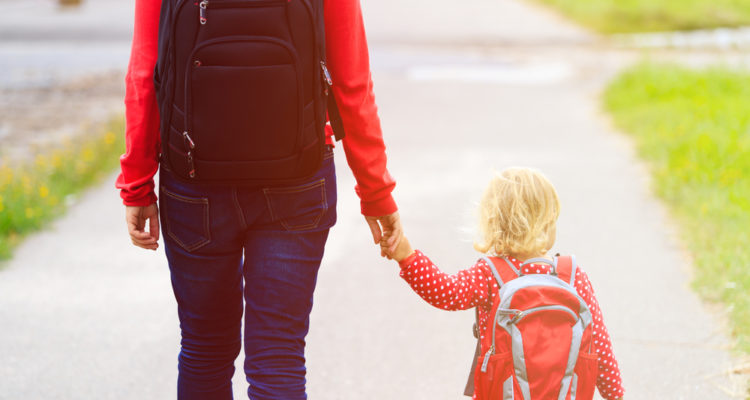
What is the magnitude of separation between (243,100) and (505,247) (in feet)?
2.94

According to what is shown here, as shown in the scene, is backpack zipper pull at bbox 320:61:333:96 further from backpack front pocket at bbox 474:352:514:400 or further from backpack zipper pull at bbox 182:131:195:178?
backpack front pocket at bbox 474:352:514:400

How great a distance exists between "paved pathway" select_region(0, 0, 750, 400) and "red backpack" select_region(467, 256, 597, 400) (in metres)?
0.32

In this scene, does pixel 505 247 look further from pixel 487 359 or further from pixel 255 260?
pixel 255 260

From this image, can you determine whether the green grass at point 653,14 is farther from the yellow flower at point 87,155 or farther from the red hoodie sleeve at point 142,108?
the red hoodie sleeve at point 142,108

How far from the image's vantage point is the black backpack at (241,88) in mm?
2176

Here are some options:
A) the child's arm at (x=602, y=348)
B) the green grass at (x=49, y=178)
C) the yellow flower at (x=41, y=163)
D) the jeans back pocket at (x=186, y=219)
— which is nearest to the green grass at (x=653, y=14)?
the green grass at (x=49, y=178)

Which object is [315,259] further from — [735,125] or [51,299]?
[735,125]

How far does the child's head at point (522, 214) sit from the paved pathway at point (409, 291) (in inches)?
6.2

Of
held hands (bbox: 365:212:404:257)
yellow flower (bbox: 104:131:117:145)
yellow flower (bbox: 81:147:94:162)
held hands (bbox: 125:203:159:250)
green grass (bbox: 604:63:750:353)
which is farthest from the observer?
yellow flower (bbox: 104:131:117:145)

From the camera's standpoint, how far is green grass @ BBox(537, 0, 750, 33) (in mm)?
19148

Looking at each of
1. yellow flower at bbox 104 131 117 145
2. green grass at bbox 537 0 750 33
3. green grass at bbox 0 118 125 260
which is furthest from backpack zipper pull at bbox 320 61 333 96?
green grass at bbox 537 0 750 33

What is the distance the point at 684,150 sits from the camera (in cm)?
717

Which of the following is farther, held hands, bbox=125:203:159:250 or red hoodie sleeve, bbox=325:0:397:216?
held hands, bbox=125:203:159:250

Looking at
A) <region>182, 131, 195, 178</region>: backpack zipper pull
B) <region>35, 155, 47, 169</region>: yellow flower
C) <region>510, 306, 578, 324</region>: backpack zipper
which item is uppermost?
<region>182, 131, 195, 178</region>: backpack zipper pull
